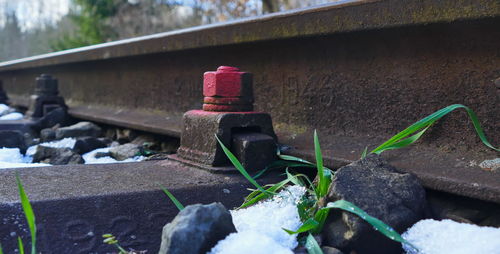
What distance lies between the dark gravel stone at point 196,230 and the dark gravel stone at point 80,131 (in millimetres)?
2827

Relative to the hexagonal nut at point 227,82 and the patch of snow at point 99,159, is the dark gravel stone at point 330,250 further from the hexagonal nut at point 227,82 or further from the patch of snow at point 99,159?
the patch of snow at point 99,159

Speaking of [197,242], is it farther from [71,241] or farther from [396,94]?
[396,94]

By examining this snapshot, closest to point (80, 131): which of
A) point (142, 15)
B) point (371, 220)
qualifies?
point (371, 220)

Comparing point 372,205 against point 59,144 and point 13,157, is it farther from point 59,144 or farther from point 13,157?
point 59,144

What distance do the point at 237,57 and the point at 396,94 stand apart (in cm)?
114

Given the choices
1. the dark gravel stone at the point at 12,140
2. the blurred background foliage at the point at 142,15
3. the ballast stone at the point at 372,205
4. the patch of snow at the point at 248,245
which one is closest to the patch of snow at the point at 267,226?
the patch of snow at the point at 248,245

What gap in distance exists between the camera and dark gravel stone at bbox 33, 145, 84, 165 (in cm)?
298

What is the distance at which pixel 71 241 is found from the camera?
1.52 metres

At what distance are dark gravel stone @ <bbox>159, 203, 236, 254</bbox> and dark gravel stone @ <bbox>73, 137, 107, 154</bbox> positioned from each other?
7.17ft

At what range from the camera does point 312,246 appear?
1428mm

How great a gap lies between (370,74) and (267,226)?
0.96 m

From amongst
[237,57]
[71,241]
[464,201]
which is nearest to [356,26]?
[464,201]

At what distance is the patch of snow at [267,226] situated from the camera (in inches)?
52.3

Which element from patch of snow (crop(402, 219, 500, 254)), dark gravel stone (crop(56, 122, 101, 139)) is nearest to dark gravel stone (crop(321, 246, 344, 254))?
patch of snow (crop(402, 219, 500, 254))
